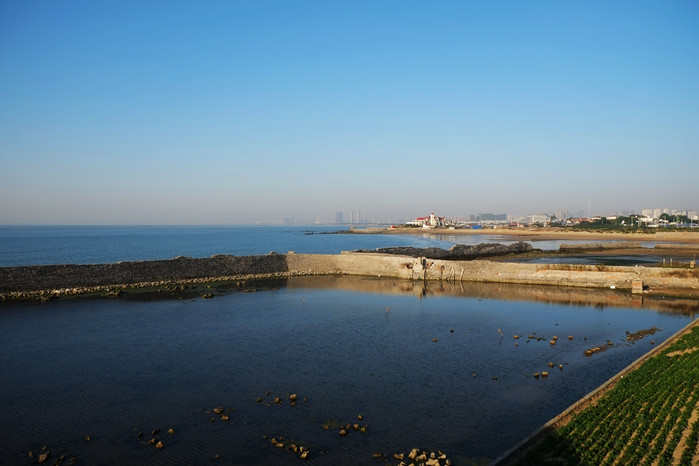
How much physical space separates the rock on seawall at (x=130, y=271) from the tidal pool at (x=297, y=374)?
A: 170 inches

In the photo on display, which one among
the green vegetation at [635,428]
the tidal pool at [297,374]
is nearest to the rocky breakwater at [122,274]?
the tidal pool at [297,374]

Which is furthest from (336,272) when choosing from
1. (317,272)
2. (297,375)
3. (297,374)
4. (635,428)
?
(635,428)

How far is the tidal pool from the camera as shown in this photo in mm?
11773

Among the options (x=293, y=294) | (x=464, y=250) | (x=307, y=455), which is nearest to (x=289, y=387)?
(x=307, y=455)

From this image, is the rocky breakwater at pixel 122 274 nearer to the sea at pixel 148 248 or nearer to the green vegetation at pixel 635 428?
the sea at pixel 148 248

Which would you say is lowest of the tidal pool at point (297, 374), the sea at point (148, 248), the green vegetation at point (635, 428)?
the tidal pool at point (297, 374)

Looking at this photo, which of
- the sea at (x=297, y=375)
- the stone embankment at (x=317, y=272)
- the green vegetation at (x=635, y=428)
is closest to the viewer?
the green vegetation at (x=635, y=428)

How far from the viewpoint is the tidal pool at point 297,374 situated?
1177 cm

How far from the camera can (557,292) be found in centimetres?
3550

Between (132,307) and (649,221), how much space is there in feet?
671

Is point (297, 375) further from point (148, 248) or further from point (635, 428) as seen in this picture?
point (148, 248)

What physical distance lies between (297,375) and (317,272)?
31.4 metres

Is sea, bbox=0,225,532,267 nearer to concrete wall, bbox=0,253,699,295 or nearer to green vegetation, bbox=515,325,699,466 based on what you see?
concrete wall, bbox=0,253,699,295

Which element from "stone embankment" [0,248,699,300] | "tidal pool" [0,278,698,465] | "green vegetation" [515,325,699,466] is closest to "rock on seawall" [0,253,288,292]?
"stone embankment" [0,248,699,300]
